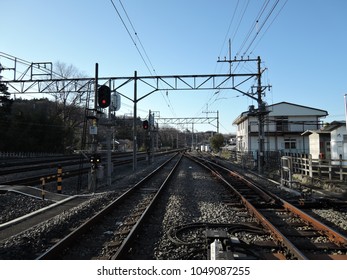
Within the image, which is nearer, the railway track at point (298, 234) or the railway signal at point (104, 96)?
the railway track at point (298, 234)

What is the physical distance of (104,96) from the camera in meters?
13.7

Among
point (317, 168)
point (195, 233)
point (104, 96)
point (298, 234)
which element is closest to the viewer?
point (298, 234)

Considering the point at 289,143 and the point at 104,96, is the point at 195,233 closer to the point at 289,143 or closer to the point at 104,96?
the point at 104,96

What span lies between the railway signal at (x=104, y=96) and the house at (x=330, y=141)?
602 inches


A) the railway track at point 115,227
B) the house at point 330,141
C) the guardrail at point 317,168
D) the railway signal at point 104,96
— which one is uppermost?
the railway signal at point 104,96

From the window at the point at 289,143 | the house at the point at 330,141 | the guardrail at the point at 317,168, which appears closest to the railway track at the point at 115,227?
the guardrail at the point at 317,168

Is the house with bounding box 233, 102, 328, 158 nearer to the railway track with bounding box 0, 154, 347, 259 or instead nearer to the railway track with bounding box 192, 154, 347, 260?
the railway track with bounding box 192, 154, 347, 260

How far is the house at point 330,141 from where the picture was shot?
76.0 ft

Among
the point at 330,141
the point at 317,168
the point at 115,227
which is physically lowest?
the point at 115,227

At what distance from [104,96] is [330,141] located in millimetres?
21129

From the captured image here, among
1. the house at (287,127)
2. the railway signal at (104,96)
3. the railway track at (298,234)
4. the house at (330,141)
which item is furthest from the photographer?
the house at (287,127)

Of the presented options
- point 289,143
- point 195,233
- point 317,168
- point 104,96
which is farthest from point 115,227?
point 289,143

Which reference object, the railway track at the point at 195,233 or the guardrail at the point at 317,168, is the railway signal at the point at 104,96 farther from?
the guardrail at the point at 317,168
